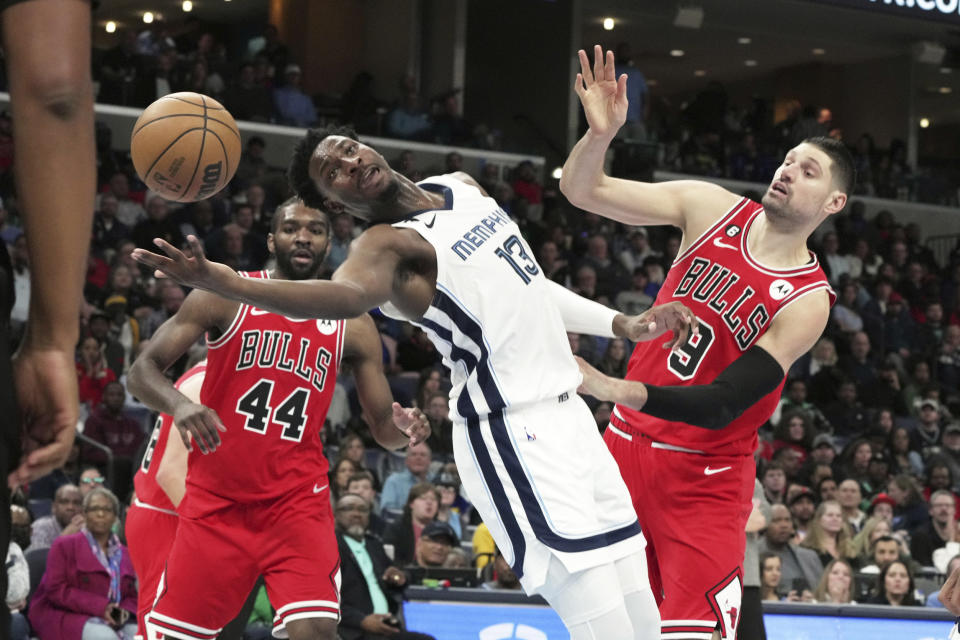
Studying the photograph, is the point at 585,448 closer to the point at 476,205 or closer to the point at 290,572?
the point at 476,205

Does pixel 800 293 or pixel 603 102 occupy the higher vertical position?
pixel 603 102

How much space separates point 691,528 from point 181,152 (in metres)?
2.20

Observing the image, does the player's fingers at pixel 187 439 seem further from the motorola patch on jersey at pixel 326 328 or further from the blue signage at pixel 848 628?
the blue signage at pixel 848 628

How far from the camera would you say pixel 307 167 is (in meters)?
4.23

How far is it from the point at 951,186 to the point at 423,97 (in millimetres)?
9465

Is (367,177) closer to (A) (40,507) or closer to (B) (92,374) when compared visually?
(A) (40,507)

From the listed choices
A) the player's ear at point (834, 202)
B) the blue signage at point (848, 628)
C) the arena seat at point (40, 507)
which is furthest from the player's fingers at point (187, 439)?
the arena seat at point (40, 507)

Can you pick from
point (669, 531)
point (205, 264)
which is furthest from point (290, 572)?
point (205, 264)

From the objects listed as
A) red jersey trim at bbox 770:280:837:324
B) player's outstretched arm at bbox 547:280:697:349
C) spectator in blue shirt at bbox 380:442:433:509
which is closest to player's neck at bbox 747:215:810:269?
red jersey trim at bbox 770:280:837:324

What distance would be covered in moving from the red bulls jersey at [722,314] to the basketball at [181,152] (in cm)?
168

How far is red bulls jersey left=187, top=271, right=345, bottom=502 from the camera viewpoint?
5094 mm

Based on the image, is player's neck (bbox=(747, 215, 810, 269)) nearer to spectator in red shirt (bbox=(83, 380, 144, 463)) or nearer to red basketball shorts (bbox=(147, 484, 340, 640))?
red basketball shorts (bbox=(147, 484, 340, 640))

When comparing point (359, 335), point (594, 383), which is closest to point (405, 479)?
point (359, 335)

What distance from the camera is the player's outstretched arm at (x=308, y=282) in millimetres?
3152
